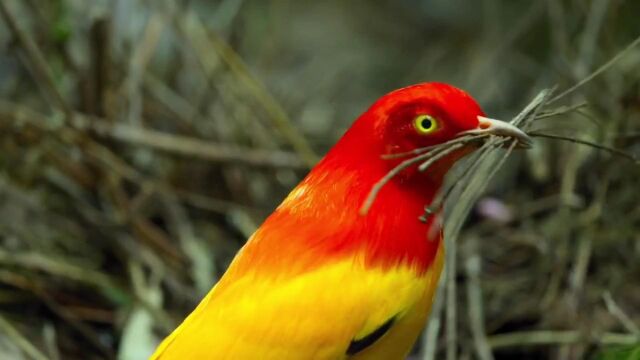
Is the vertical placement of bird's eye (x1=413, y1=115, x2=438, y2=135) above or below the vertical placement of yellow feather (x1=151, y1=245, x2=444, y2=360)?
above

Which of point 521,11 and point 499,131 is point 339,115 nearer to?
point 521,11

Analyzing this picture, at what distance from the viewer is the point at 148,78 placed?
6.73 feet

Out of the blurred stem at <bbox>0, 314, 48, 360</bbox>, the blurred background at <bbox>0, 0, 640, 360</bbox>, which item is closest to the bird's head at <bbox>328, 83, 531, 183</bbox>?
the blurred background at <bbox>0, 0, 640, 360</bbox>

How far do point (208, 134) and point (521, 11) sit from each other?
3.70 feet

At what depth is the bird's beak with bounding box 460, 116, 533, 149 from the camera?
989 millimetres

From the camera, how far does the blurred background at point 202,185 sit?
1541mm

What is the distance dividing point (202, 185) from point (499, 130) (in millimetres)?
1046

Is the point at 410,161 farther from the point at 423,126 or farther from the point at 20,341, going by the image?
the point at 20,341

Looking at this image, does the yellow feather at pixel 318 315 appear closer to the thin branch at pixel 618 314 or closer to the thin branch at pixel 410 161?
the thin branch at pixel 410 161

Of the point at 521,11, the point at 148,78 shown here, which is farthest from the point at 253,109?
Result: the point at 521,11

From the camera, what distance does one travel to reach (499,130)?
38.9 inches

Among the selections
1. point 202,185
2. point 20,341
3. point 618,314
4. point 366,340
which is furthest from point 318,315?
point 202,185

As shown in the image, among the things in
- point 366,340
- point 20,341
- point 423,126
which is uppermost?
point 423,126

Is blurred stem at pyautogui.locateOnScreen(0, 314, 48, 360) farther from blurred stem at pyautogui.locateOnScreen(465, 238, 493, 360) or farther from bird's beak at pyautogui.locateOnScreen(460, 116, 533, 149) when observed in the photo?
bird's beak at pyautogui.locateOnScreen(460, 116, 533, 149)
